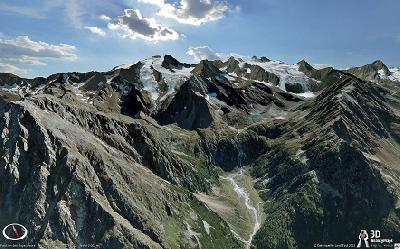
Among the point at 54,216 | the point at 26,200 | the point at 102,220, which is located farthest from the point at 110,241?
the point at 26,200

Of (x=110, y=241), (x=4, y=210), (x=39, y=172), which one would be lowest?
(x=110, y=241)

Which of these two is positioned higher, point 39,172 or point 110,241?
point 39,172

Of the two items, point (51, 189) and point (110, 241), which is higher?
point (51, 189)

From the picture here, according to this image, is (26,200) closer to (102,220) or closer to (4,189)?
(4,189)

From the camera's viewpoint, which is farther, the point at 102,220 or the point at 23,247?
the point at 102,220

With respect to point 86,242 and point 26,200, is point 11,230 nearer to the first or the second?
point 26,200

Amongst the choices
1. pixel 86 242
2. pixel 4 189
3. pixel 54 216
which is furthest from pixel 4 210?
pixel 86 242
